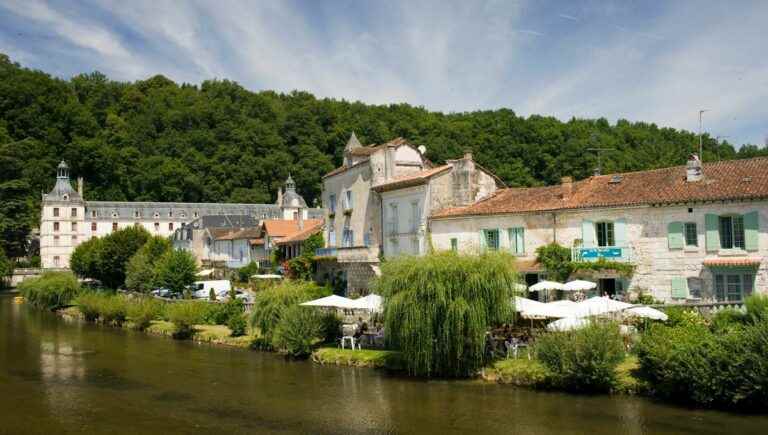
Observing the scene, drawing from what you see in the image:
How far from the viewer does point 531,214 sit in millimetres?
28391

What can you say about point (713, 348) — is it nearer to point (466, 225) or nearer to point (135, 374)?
point (466, 225)

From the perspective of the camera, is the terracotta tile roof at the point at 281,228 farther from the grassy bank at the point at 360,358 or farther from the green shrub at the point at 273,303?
the grassy bank at the point at 360,358

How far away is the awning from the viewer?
23.0 meters

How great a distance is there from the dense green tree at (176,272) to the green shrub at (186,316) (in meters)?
8.54

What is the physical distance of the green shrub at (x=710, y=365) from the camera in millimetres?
16031

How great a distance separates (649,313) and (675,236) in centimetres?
553

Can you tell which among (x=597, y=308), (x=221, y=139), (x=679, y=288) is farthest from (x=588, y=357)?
(x=221, y=139)

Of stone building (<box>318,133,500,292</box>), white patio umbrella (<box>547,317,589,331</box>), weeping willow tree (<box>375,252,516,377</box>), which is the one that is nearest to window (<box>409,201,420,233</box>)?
stone building (<box>318,133,500,292</box>)

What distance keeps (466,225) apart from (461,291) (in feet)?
31.2

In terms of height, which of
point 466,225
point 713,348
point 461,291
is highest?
point 466,225

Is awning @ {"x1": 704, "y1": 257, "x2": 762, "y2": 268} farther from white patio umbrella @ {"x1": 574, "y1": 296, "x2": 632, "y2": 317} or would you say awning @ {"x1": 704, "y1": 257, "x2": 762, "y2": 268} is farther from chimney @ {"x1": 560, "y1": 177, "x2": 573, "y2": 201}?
chimney @ {"x1": 560, "y1": 177, "x2": 573, "y2": 201}

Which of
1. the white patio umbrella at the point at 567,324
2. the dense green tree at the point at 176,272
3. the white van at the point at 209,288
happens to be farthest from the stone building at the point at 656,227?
the dense green tree at the point at 176,272

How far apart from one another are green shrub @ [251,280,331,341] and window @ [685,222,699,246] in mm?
14479

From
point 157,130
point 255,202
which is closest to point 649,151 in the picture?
point 255,202
